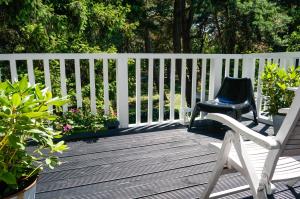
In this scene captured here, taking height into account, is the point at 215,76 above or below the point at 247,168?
above

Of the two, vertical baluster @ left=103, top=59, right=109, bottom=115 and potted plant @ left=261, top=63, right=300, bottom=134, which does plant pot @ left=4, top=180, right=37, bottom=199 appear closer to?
vertical baluster @ left=103, top=59, right=109, bottom=115

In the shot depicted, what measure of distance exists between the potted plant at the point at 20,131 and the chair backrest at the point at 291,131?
1.15 meters

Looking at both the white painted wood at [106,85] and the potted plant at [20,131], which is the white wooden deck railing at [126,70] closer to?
the white painted wood at [106,85]

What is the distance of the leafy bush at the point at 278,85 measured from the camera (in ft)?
11.7

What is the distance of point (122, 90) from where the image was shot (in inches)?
150

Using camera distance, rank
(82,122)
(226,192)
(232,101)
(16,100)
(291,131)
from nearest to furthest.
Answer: (16,100) → (291,131) → (226,192) → (82,122) → (232,101)

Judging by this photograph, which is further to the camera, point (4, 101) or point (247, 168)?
point (247, 168)

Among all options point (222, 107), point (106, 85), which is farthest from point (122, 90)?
point (222, 107)

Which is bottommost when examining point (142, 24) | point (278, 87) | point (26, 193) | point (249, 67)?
point (26, 193)

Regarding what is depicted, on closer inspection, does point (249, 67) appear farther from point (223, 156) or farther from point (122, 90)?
point (223, 156)

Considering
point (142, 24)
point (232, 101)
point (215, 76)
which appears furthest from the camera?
point (142, 24)

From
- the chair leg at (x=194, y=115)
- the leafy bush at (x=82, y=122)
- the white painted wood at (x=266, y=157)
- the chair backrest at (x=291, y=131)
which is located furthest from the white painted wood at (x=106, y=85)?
the chair backrest at (x=291, y=131)

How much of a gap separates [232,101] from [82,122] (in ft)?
6.67

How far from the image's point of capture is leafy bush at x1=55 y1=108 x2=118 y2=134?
353cm
